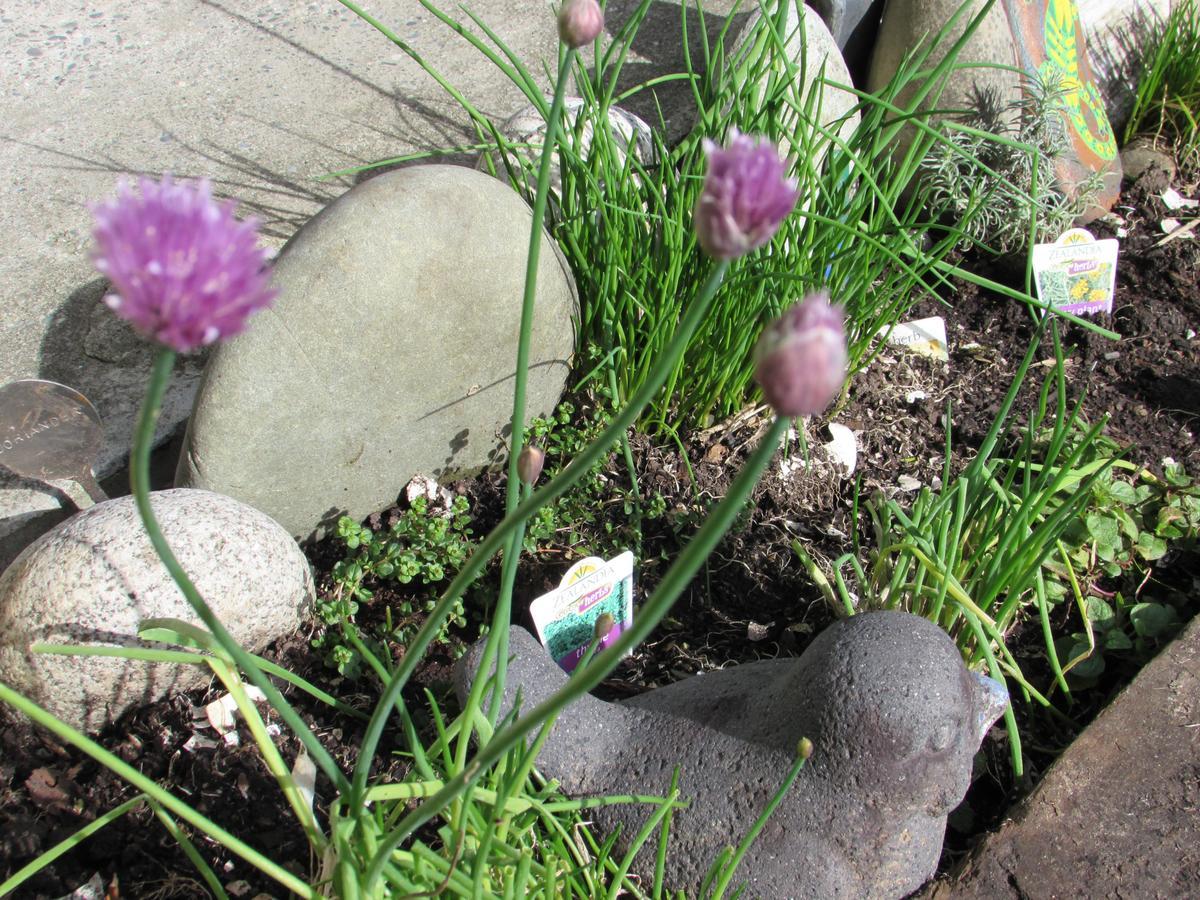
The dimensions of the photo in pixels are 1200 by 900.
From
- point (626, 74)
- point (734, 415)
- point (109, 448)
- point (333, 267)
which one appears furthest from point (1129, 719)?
point (626, 74)

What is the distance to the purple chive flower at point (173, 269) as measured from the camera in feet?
1.85

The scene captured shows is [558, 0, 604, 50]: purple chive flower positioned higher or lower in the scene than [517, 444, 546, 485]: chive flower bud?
higher

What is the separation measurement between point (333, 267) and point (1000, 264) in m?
1.89

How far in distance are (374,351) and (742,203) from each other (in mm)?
1294

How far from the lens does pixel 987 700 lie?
1507 mm

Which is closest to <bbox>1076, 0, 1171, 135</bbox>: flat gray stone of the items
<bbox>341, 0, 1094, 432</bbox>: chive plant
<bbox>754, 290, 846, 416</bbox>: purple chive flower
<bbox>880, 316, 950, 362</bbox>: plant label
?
<bbox>880, 316, 950, 362</bbox>: plant label

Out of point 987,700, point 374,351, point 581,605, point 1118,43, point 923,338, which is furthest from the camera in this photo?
point 1118,43

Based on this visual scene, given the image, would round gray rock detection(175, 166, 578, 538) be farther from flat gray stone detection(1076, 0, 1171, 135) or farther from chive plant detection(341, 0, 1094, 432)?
flat gray stone detection(1076, 0, 1171, 135)

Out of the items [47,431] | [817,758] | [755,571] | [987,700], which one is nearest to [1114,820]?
[987,700]

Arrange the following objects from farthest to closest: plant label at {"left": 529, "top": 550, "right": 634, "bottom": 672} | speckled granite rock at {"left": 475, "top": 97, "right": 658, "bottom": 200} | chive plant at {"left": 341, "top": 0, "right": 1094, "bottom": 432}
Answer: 1. speckled granite rock at {"left": 475, "top": 97, "right": 658, "bottom": 200}
2. chive plant at {"left": 341, "top": 0, "right": 1094, "bottom": 432}
3. plant label at {"left": 529, "top": 550, "right": 634, "bottom": 672}

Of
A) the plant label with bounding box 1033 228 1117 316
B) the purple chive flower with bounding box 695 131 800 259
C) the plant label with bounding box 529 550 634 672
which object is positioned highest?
the purple chive flower with bounding box 695 131 800 259

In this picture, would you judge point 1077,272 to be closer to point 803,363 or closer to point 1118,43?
point 1118,43

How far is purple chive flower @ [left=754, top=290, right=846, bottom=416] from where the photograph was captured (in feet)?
1.88

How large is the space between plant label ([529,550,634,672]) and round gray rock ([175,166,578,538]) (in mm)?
490
